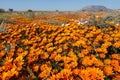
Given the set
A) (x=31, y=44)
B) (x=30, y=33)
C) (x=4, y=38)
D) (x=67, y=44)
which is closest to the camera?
(x=67, y=44)

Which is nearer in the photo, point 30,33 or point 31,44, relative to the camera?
point 31,44

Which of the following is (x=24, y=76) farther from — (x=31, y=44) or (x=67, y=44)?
(x=31, y=44)

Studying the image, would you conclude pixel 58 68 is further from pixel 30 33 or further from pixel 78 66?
pixel 30 33

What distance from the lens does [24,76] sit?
15.4 feet

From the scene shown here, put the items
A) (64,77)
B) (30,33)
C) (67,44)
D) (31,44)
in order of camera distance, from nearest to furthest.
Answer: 1. (64,77)
2. (67,44)
3. (31,44)
4. (30,33)

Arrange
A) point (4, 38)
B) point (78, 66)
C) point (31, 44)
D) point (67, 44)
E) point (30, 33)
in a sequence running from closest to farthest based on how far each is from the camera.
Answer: point (78, 66) → point (67, 44) → point (31, 44) → point (4, 38) → point (30, 33)

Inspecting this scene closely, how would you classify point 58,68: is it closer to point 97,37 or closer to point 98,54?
point 98,54

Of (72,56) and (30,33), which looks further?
(30,33)

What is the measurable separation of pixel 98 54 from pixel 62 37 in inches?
58.5

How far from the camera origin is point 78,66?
16.5ft

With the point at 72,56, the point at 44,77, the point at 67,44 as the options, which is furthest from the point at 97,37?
the point at 44,77

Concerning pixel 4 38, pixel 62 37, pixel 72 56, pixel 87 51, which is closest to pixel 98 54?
pixel 87 51

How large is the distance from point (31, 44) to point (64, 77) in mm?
2662

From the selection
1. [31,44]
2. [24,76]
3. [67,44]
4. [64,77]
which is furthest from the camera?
[31,44]
